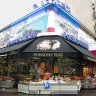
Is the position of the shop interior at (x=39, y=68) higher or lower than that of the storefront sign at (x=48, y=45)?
lower

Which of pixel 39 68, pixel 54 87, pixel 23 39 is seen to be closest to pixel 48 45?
pixel 54 87

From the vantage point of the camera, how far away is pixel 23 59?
27.3m

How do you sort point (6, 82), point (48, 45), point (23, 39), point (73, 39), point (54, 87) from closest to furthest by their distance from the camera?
point (54, 87) → point (48, 45) → point (73, 39) → point (23, 39) → point (6, 82)

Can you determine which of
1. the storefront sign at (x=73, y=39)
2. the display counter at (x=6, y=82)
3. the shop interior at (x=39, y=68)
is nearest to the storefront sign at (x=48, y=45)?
the shop interior at (x=39, y=68)

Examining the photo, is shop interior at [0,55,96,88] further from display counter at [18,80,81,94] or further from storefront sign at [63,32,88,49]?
display counter at [18,80,81,94]

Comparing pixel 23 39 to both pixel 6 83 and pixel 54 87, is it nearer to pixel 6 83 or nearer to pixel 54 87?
pixel 6 83

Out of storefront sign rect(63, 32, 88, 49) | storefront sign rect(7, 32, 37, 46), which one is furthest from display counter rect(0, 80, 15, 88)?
storefront sign rect(63, 32, 88, 49)

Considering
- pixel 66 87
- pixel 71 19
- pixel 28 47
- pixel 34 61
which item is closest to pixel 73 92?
pixel 66 87

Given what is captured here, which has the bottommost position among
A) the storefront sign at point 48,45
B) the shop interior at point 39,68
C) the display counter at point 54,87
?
the display counter at point 54,87

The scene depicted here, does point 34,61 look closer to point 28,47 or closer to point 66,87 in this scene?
point 28,47

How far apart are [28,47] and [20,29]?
5136mm

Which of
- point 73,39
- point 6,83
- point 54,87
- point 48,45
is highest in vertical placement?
point 73,39

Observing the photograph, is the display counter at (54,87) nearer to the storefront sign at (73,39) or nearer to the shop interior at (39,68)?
the shop interior at (39,68)

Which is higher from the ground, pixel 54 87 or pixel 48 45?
pixel 48 45
